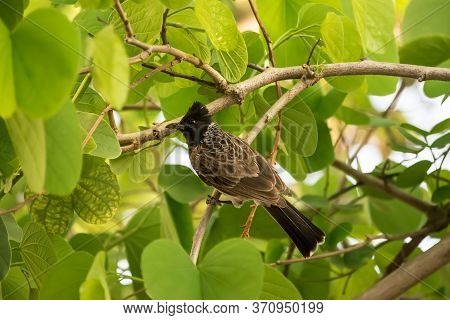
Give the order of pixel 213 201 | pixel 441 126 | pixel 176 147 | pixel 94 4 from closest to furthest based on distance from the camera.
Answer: pixel 94 4, pixel 213 201, pixel 441 126, pixel 176 147

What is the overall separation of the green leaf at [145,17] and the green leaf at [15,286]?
0.58m

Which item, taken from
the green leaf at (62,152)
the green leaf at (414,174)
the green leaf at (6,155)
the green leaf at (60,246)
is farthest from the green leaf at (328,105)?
the green leaf at (62,152)

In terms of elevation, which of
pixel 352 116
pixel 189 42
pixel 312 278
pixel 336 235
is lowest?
pixel 312 278

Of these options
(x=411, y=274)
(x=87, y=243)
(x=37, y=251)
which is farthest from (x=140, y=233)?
(x=411, y=274)

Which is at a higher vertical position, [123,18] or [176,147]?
[123,18]

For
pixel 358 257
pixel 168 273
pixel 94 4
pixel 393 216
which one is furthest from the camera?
pixel 393 216

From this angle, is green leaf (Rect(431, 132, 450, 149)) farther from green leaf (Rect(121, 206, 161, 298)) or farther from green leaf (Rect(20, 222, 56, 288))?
green leaf (Rect(20, 222, 56, 288))

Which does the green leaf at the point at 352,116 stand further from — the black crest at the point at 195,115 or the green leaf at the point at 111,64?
the green leaf at the point at 111,64

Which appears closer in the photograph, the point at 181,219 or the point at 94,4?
the point at 94,4

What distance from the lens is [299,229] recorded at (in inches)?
67.3

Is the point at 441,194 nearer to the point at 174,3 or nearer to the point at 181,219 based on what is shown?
the point at 181,219

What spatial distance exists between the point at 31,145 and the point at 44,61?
122mm

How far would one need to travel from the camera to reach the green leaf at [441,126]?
174 cm

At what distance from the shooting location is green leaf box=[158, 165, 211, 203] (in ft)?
5.82
